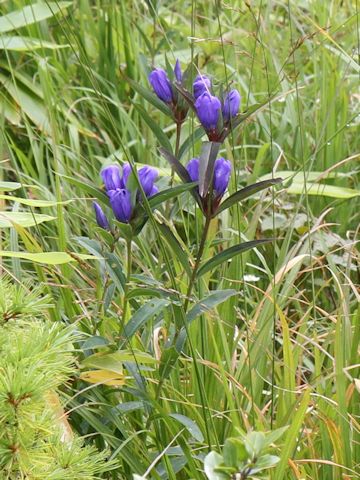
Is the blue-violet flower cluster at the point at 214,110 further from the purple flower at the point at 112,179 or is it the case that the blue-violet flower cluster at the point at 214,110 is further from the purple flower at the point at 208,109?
the purple flower at the point at 112,179

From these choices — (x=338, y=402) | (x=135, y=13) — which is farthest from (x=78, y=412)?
(x=135, y=13)

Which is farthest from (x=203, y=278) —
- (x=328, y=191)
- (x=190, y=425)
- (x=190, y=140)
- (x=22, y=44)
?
(x=22, y=44)

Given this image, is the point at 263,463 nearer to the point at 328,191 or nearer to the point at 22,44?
the point at 328,191

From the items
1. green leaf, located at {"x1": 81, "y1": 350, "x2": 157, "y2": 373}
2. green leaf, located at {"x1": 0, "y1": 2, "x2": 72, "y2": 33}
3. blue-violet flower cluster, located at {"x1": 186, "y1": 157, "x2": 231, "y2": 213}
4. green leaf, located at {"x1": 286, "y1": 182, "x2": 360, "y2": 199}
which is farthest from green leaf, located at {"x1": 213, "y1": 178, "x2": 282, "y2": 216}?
green leaf, located at {"x1": 0, "y1": 2, "x2": 72, "y2": 33}

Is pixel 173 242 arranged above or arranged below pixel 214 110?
below

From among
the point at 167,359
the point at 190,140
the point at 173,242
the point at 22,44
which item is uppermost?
the point at 22,44

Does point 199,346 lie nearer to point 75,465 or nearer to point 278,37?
point 75,465

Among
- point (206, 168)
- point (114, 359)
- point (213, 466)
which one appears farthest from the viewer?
point (114, 359)
